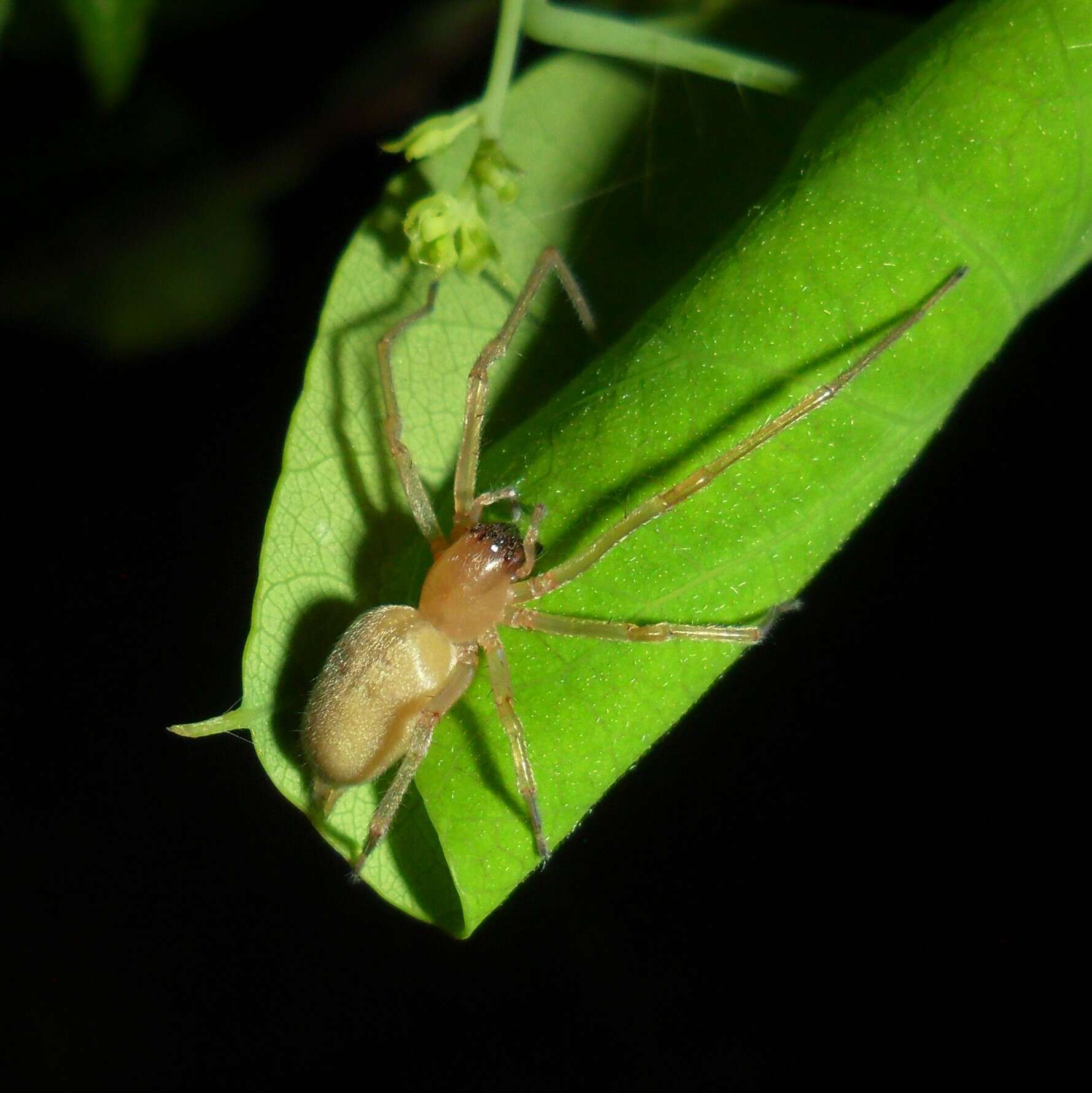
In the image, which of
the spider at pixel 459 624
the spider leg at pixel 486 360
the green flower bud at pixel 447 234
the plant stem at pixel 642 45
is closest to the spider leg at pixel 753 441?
the spider at pixel 459 624

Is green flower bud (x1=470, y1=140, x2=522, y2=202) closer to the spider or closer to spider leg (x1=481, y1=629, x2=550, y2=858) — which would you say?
the spider

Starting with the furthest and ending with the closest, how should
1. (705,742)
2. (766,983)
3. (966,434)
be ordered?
(766,983), (705,742), (966,434)

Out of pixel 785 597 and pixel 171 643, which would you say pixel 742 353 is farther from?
pixel 171 643

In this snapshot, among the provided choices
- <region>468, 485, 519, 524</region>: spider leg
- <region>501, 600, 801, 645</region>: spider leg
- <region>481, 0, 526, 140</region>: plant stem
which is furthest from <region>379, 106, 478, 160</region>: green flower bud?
<region>501, 600, 801, 645</region>: spider leg

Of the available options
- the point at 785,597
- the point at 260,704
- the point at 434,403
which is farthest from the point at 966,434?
the point at 260,704

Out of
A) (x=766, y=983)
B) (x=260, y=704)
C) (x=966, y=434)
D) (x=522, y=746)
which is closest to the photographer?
(x=522, y=746)

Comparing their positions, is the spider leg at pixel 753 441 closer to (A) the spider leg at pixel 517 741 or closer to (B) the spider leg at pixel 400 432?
(A) the spider leg at pixel 517 741

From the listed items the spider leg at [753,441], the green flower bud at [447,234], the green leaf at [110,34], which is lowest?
the spider leg at [753,441]
